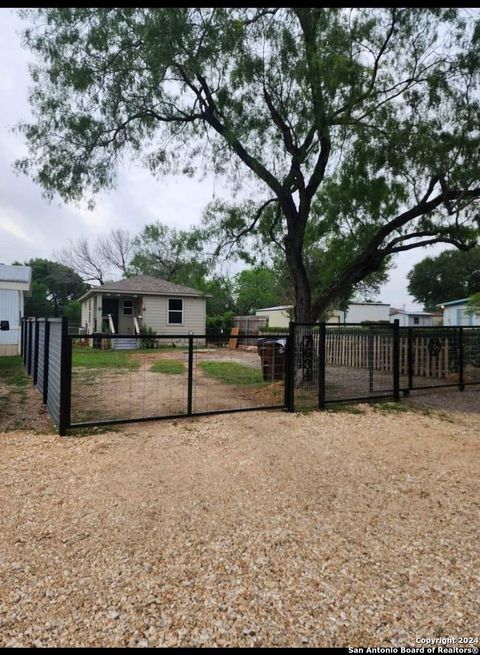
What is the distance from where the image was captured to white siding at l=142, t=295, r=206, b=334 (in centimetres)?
1733

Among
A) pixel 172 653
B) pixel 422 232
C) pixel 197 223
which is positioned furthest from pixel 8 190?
pixel 172 653

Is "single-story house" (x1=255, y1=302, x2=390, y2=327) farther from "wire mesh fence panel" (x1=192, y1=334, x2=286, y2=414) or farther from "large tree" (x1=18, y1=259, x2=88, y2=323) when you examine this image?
"large tree" (x1=18, y1=259, x2=88, y2=323)

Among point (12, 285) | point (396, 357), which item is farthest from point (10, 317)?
point (396, 357)

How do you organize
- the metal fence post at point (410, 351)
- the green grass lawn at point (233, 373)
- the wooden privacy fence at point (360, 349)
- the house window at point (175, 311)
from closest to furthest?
the wooden privacy fence at point (360, 349) → the metal fence post at point (410, 351) → the green grass lawn at point (233, 373) → the house window at point (175, 311)

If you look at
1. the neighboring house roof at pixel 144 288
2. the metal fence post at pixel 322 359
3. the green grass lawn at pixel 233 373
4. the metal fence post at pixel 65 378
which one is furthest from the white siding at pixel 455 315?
the metal fence post at pixel 65 378

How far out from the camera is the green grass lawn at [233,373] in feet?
27.6

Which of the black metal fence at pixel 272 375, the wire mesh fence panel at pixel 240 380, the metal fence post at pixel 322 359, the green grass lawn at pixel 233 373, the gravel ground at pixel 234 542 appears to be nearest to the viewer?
the gravel ground at pixel 234 542

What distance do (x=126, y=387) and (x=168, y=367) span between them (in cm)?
274

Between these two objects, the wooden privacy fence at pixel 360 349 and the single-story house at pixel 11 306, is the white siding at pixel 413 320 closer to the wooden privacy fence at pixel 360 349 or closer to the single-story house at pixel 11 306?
the wooden privacy fence at pixel 360 349

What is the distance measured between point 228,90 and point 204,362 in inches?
274

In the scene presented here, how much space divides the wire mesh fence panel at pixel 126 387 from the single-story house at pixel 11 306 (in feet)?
14.4

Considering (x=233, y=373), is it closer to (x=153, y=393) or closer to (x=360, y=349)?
(x=153, y=393)

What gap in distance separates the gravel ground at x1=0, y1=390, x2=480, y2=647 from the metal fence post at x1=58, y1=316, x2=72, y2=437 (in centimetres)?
21

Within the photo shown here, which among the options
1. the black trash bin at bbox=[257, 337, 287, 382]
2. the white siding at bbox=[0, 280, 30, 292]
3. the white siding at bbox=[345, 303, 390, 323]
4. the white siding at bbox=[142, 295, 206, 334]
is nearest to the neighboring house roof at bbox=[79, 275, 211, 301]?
the white siding at bbox=[142, 295, 206, 334]
